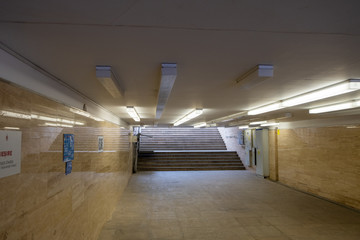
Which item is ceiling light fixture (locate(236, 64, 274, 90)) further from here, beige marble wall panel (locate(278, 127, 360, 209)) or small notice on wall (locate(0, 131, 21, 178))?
beige marble wall panel (locate(278, 127, 360, 209))

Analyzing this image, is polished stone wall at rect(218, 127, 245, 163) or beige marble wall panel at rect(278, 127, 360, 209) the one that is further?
polished stone wall at rect(218, 127, 245, 163)

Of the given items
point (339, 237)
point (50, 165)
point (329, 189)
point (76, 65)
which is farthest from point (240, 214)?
point (76, 65)

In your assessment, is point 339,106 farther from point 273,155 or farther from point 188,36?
point 273,155

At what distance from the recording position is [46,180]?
2.29 metres

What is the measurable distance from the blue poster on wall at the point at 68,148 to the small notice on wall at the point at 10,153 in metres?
1.01

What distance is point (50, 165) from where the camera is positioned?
239cm

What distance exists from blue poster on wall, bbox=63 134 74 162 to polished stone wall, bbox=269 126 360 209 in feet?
22.7

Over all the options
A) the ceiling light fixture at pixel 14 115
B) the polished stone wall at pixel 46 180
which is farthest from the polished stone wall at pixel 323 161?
the ceiling light fixture at pixel 14 115

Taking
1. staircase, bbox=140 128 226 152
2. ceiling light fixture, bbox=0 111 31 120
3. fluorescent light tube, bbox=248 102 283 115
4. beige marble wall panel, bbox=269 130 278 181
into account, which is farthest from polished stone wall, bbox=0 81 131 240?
staircase, bbox=140 128 226 152

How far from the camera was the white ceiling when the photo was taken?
4.10 feet

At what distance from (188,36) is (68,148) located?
2.20m

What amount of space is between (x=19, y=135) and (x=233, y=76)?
2.19 metres

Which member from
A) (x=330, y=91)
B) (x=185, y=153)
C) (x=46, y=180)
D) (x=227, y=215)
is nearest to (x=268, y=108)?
(x=330, y=91)

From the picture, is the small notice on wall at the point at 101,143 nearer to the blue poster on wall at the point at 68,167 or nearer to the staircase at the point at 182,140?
the blue poster on wall at the point at 68,167
